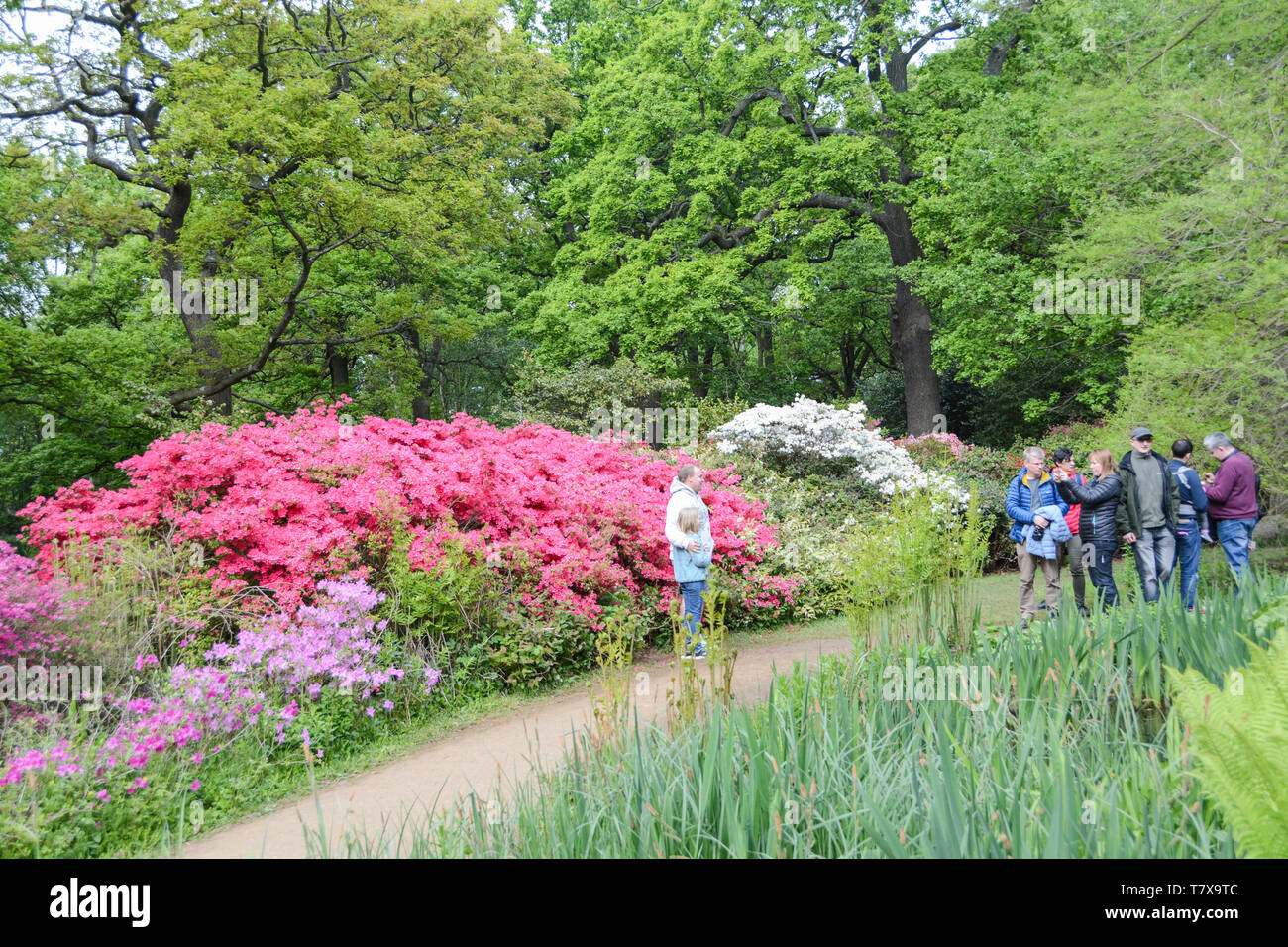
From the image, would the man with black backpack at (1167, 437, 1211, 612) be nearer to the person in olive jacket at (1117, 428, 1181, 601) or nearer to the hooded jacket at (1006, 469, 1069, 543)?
the person in olive jacket at (1117, 428, 1181, 601)

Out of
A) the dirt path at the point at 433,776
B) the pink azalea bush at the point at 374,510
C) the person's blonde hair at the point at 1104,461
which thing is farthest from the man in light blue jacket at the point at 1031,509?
the pink azalea bush at the point at 374,510

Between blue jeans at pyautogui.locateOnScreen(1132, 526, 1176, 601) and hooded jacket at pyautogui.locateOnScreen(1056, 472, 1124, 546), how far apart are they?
242 mm

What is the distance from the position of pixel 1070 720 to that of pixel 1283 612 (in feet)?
4.75

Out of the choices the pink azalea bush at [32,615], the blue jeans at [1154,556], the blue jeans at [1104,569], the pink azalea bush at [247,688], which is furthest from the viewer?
the blue jeans at [1154,556]

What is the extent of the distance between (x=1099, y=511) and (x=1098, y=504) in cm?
7

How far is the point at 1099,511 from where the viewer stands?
719 centimetres

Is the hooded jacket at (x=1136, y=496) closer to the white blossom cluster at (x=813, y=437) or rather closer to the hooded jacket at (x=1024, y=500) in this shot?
the hooded jacket at (x=1024, y=500)

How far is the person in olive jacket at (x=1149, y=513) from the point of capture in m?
7.09

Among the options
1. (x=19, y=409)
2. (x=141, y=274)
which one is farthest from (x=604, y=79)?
(x=19, y=409)

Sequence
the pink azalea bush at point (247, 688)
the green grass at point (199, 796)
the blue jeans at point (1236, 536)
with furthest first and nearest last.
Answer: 1. the blue jeans at point (1236, 536)
2. the pink azalea bush at point (247, 688)
3. the green grass at point (199, 796)

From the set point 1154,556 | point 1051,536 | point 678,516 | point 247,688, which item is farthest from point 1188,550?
point 247,688

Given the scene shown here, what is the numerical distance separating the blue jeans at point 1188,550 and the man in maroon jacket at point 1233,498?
26cm
